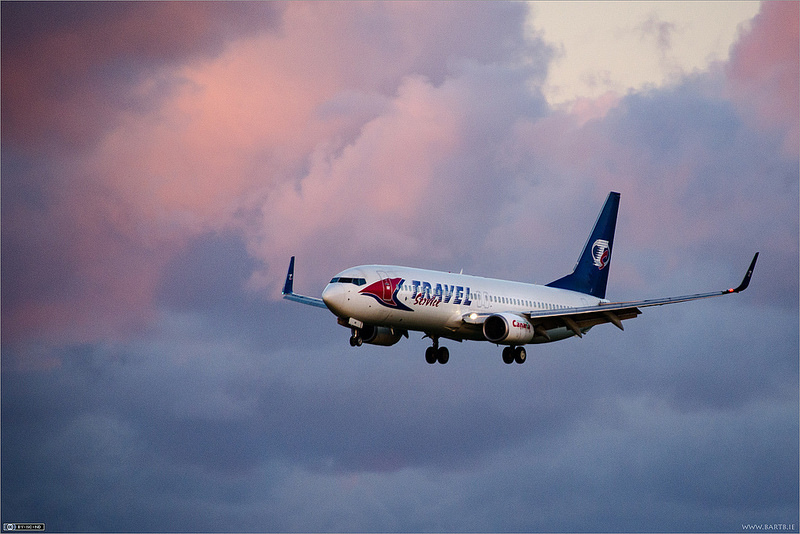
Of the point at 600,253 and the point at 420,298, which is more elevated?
the point at 600,253

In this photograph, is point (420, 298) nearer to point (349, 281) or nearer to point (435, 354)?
point (349, 281)

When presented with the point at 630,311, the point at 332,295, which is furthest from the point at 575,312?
the point at 332,295

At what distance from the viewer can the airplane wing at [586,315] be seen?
67.9m

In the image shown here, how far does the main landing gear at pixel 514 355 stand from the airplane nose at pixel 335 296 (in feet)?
52.0

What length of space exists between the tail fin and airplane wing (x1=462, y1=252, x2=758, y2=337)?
9910 mm

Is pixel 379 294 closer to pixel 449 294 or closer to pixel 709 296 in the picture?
pixel 449 294

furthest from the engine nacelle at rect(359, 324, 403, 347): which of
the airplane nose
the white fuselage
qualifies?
the airplane nose

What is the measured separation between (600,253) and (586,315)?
1718cm

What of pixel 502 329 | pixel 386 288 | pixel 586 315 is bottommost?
pixel 386 288

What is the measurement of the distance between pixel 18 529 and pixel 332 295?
59.0m

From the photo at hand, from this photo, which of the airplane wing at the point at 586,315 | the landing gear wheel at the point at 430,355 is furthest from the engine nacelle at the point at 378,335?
the airplane wing at the point at 586,315

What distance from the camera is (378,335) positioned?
228ft

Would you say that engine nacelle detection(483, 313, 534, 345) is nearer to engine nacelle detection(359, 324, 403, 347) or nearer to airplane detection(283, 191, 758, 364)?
airplane detection(283, 191, 758, 364)

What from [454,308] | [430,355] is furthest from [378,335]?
[454,308]
